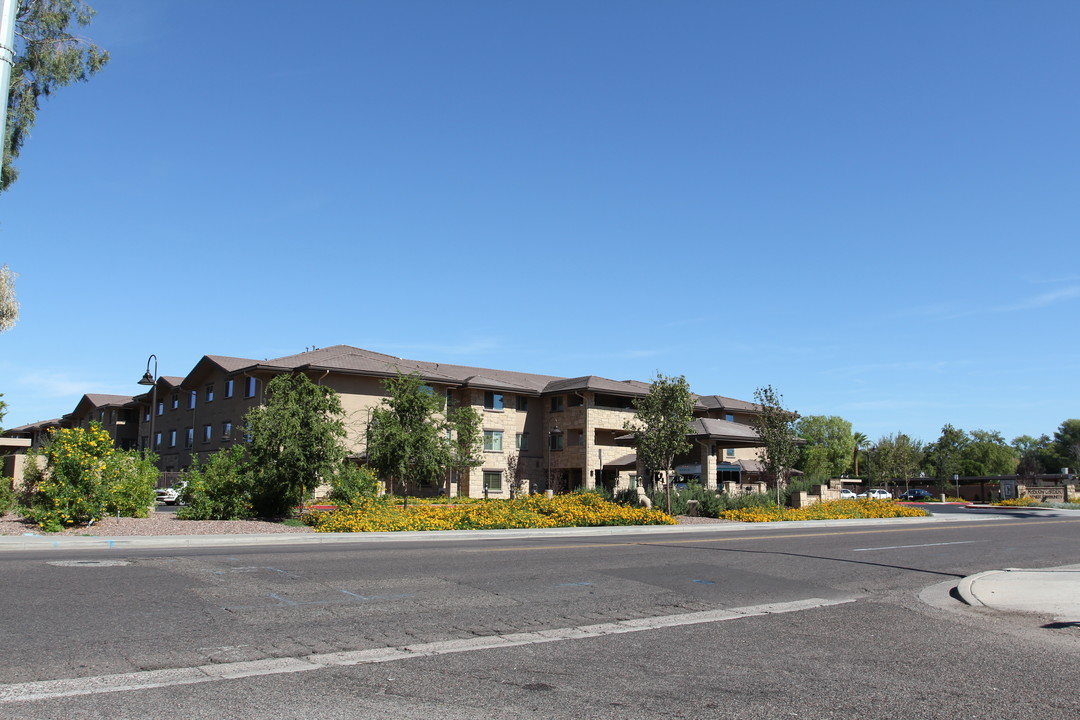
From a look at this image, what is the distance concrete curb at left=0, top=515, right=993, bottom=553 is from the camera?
1630 centimetres

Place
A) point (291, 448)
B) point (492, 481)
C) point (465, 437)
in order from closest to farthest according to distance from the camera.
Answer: point (291, 448) < point (465, 437) < point (492, 481)

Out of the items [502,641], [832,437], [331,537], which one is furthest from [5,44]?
[832,437]

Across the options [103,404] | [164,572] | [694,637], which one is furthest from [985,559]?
[103,404]

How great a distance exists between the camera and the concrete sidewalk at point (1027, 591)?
10508 mm

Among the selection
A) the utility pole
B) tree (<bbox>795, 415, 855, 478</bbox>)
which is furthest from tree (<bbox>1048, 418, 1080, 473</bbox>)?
the utility pole

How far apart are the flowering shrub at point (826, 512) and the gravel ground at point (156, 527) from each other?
16986mm

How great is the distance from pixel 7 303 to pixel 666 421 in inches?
861

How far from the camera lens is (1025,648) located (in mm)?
8289

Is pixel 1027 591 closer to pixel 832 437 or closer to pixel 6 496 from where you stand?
pixel 6 496

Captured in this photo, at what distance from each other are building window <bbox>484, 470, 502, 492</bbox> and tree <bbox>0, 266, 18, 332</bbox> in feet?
98.6

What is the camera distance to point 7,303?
76.4 feet

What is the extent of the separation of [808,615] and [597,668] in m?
4.14

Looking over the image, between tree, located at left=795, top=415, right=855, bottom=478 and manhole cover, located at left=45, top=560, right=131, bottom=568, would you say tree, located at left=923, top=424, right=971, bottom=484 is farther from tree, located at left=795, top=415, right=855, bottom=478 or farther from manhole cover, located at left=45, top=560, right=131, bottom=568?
manhole cover, located at left=45, top=560, right=131, bottom=568

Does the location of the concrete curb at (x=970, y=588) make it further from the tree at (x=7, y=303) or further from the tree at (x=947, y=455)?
the tree at (x=947, y=455)
